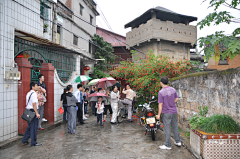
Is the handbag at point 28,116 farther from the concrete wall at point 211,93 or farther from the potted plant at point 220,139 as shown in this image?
the concrete wall at point 211,93

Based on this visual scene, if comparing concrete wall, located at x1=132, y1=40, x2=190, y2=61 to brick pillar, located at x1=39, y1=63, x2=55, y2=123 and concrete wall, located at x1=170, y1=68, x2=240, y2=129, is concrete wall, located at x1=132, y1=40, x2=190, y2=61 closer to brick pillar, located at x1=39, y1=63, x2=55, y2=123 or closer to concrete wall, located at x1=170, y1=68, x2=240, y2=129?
concrete wall, located at x1=170, y1=68, x2=240, y2=129

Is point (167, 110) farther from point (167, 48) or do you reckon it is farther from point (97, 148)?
point (167, 48)

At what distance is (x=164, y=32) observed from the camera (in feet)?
56.7

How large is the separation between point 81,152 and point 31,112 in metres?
1.87

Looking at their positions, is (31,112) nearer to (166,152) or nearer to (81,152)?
(81,152)

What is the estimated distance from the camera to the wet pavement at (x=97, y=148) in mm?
4379

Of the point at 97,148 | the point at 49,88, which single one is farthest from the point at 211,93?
the point at 49,88

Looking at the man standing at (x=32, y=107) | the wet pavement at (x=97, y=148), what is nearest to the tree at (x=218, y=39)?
the wet pavement at (x=97, y=148)

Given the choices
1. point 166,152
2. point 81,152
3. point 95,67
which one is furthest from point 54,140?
point 95,67

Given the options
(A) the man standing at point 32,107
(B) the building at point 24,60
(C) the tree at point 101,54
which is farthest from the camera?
(C) the tree at point 101,54

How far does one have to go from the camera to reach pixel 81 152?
4.59m

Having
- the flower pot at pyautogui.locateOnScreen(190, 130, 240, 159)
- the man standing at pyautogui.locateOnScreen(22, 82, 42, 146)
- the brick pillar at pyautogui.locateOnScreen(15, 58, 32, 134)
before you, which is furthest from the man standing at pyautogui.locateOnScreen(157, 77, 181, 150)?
the brick pillar at pyautogui.locateOnScreen(15, 58, 32, 134)

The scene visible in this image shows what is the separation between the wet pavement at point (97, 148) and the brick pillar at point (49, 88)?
1.73m

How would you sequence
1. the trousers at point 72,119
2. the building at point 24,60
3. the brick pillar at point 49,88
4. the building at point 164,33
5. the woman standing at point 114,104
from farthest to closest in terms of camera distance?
1. the building at point 164,33
2. the woman standing at point 114,104
3. the brick pillar at point 49,88
4. the trousers at point 72,119
5. the building at point 24,60
